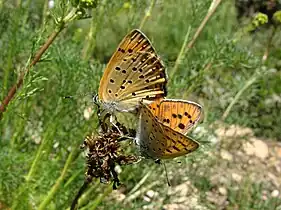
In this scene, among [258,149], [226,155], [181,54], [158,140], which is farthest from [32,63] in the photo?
[258,149]

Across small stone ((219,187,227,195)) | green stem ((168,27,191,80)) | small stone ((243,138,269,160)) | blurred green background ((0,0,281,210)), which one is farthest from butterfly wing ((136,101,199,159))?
small stone ((243,138,269,160))

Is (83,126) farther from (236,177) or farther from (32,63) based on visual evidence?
(236,177)

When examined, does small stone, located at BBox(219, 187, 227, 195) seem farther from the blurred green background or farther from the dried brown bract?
the dried brown bract

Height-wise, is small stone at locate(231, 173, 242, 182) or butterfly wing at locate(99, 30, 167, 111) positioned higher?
butterfly wing at locate(99, 30, 167, 111)

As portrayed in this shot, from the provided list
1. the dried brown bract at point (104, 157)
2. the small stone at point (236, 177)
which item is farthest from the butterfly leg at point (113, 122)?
the small stone at point (236, 177)

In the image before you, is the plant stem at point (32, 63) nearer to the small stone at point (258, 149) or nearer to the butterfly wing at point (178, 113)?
the butterfly wing at point (178, 113)
